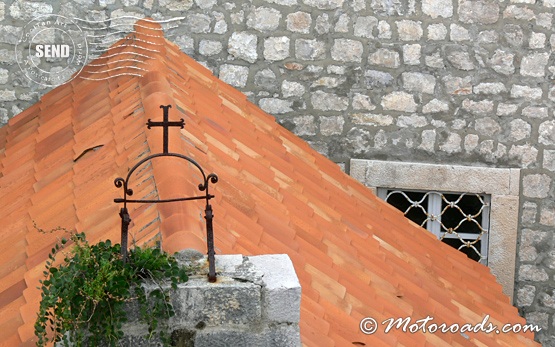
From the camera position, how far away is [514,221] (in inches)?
242

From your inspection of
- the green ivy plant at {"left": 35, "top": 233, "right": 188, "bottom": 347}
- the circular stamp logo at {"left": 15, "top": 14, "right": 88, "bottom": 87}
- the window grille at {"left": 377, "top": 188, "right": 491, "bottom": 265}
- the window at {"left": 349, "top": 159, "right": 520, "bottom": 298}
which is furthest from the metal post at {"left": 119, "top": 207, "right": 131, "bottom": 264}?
the window grille at {"left": 377, "top": 188, "right": 491, "bottom": 265}

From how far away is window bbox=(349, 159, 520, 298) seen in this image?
610cm

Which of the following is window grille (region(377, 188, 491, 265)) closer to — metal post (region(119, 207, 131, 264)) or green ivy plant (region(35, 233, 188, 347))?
metal post (region(119, 207, 131, 264))

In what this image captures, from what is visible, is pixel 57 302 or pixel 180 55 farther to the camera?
pixel 180 55

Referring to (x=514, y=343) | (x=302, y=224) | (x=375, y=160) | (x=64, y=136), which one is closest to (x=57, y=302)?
(x=302, y=224)

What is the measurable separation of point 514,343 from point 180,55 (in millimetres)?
2488

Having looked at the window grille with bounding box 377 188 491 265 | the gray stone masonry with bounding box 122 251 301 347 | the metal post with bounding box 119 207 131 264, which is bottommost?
the window grille with bounding box 377 188 491 265

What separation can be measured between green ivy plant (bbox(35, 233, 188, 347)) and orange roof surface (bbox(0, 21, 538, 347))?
0.83ft

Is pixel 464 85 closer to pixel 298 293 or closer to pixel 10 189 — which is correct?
pixel 10 189

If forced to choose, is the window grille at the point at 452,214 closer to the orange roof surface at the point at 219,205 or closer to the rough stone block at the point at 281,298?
the orange roof surface at the point at 219,205

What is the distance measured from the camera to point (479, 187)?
20.1 feet

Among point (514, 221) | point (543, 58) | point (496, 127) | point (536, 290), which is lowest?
point (536, 290)

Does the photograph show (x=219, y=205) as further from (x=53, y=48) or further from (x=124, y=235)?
(x=53, y=48)

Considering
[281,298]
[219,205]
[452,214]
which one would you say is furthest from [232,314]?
[452,214]
